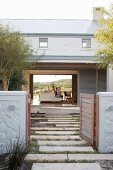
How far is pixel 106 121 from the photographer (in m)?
9.57

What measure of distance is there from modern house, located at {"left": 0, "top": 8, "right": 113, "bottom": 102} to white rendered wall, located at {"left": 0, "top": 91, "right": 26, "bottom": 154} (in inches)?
538

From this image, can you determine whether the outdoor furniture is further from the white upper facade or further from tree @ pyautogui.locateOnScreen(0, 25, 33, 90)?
tree @ pyautogui.locateOnScreen(0, 25, 33, 90)

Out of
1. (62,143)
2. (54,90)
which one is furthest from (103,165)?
(54,90)

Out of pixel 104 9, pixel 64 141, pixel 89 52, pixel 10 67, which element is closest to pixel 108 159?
pixel 64 141

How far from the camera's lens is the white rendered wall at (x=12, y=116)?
937 cm

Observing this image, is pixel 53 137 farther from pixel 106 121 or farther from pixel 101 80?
pixel 101 80

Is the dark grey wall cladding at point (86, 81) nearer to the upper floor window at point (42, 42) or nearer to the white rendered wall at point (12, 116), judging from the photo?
the upper floor window at point (42, 42)

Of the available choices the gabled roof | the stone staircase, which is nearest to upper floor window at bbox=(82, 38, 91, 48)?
the gabled roof

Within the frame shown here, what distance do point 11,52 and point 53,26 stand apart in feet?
36.0

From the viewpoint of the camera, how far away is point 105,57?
2088cm

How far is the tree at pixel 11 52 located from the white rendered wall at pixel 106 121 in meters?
9.61

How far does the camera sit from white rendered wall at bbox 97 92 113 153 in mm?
9570

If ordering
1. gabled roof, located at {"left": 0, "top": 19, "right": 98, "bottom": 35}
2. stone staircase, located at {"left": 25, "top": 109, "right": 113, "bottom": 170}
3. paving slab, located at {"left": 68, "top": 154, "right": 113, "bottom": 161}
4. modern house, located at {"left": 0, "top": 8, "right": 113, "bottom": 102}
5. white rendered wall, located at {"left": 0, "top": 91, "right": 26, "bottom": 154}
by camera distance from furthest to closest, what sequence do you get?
gabled roof, located at {"left": 0, "top": 19, "right": 98, "bottom": 35}, modern house, located at {"left": 0, "top": 8, "right": 113, "bottom": 102}, white rendered wall, located at {"left": 0, "top": 91, "right": 26, "bottom": 154}, paving slab, located at {"left": 68, "top": 154, "right": 113, "bottom": 161}, stone staircase, located at {"left": 25, "top": 109, "right": 113, "bottom": 170}

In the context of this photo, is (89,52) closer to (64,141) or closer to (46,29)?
(46,29)
